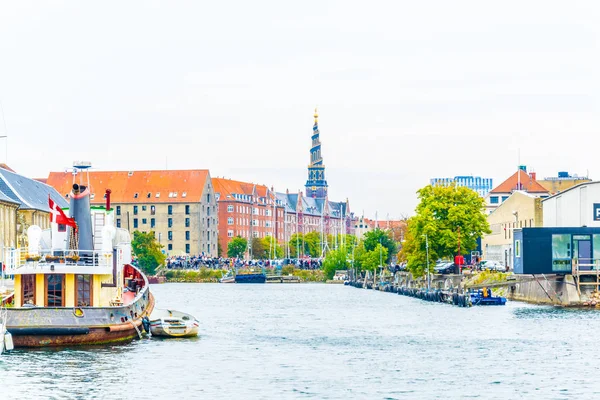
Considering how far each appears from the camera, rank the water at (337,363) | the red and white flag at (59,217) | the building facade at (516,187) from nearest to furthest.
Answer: the water at (337,363)
the red and white flag at (59,217)
the building facade at (516,187)

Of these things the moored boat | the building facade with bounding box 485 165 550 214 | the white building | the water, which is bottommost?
the water

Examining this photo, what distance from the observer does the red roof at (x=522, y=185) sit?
177312 mm

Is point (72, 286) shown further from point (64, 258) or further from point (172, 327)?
point (172, 327)

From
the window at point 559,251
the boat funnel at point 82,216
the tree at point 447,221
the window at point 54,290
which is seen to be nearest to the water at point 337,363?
the window at point 54,290

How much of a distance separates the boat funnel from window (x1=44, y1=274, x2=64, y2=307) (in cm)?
251

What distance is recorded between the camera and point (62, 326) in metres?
54.7

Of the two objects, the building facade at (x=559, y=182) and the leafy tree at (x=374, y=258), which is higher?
the building facade at (x=559, y=182)

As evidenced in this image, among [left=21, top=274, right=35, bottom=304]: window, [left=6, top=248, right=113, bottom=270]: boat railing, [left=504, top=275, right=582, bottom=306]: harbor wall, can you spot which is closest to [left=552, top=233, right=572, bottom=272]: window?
[left=504, top=275, right=582, bottom=306]: harbor wall

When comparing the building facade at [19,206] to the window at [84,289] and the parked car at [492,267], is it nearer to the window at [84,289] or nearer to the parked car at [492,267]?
the parked car at [492,267]

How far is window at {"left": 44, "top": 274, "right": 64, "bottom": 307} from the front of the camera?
5729 cm

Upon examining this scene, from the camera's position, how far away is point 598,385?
4541 cm

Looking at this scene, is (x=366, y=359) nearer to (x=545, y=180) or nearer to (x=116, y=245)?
(x=116, y=245)

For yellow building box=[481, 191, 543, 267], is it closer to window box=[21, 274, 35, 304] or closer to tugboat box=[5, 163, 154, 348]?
tugboat box=[5, 163, 154, 348]

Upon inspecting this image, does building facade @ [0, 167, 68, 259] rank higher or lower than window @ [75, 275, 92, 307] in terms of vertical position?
higher
